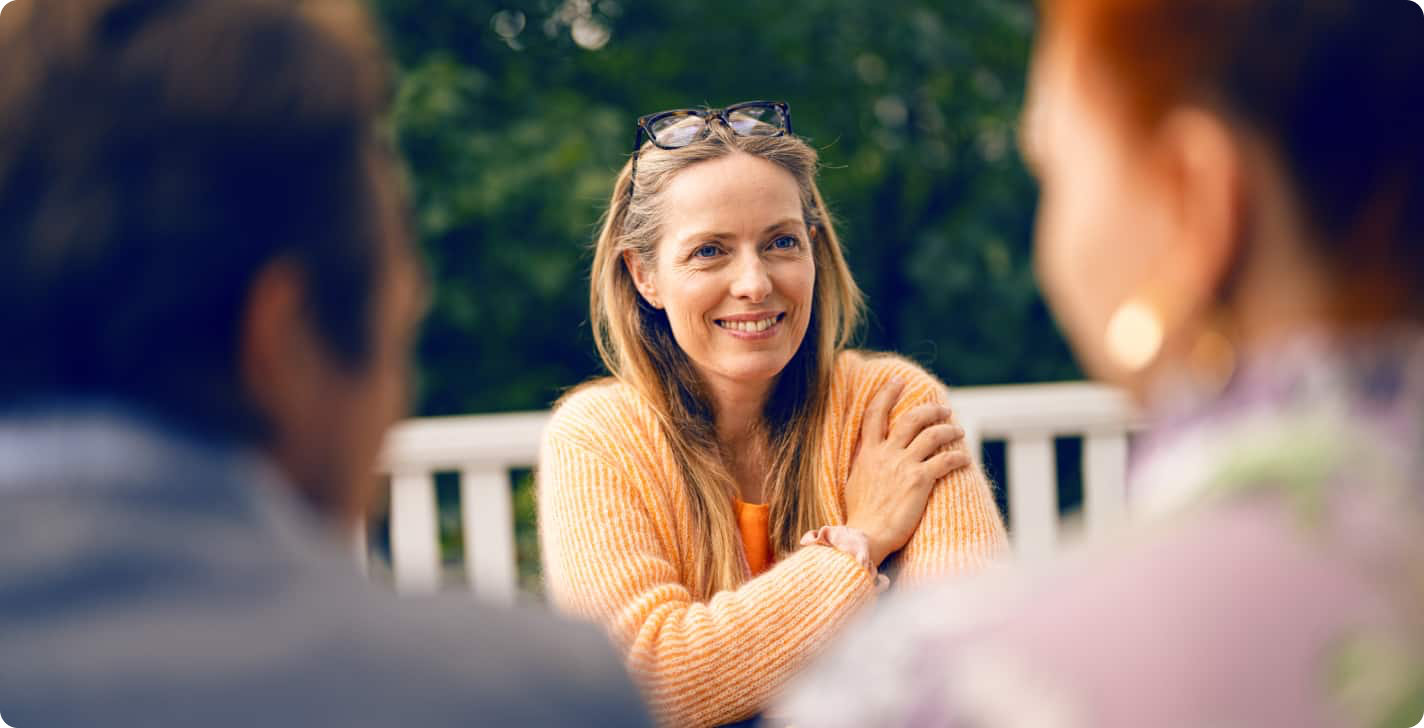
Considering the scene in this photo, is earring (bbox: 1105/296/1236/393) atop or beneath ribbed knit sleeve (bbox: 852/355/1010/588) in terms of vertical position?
atop

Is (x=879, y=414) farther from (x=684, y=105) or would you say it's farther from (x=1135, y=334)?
(x=684, y=105)

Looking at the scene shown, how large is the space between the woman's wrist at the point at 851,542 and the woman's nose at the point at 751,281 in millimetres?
443

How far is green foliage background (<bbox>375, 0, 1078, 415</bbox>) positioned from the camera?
532 cm

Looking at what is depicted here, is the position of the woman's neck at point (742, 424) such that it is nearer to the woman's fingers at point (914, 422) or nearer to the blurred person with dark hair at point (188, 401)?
the woman's fingers at point (914, 422)

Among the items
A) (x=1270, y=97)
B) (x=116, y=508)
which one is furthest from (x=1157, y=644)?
(x=116, y=508)

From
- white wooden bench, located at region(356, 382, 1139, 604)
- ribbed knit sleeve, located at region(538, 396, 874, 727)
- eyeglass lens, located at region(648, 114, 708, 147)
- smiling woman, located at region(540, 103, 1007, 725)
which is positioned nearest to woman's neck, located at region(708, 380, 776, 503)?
smiling woman, located at region(540, 103, 1007, 725)


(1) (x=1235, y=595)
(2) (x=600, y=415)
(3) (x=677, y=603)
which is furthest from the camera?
(2) (x=600, y=415)

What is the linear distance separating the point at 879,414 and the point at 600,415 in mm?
491

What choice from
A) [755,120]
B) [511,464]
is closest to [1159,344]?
[755,120]

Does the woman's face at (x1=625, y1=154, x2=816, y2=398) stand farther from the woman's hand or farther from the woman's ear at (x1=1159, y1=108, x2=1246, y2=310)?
the woman's ear at (x1=1159, y1=108, x2=1246, y2=310)

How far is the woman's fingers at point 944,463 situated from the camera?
2.27 metres

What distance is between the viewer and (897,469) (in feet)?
7.51

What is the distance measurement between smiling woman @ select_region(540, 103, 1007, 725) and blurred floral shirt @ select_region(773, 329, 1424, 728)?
1.27 meters

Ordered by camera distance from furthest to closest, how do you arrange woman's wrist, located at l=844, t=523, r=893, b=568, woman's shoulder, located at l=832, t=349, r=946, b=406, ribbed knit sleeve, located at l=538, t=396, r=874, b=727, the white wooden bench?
1. the white wooden bench
2. woman's shoulder, located at l=832, t=349, r=946, b=406
3. woman's wrist, located at l=844, t=523, r=893, b=568
4. ribbed knit sleeve, located at l=538, t=396, r=874, b=727
